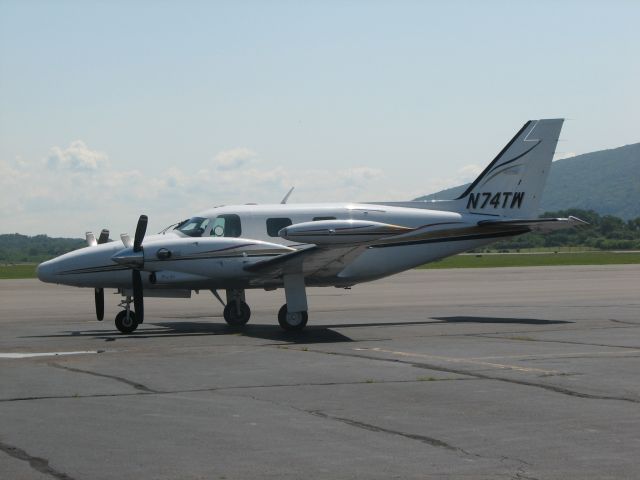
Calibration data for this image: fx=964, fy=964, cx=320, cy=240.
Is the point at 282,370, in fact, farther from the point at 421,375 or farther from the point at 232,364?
the point at 421,375

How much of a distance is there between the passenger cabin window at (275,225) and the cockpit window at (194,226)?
163 cm

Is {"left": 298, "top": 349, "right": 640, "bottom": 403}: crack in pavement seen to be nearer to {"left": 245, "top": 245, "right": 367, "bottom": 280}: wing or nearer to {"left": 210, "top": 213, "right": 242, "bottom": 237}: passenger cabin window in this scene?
{"left": 245, "top": 245, "right": 367, "bottom": 280}: wing

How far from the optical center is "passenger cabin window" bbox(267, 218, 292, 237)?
25002 millimetres

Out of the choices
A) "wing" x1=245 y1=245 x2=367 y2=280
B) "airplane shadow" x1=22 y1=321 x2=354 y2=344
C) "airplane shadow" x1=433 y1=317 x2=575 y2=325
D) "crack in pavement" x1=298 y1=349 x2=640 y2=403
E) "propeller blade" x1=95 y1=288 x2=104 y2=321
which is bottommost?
"crack in pavement" x1=298 y1=349 x2=640 y2=403

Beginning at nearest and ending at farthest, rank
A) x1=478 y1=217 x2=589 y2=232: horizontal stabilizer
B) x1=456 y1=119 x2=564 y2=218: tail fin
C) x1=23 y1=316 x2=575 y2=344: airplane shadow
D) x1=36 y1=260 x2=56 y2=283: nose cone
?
x1=23 y1=316 x2=575 y2=344: airplane shadow, x1=36 y1=260 x2=56 y2=283: nose cone, x1=478 y1=217 x2=589 y2=232: horizontal stabilizer, x1=456 y1=119 x2=564 y2=218: tail fin

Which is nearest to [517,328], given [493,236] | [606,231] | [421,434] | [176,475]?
[493,236]

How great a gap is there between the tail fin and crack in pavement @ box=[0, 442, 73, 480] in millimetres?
19590

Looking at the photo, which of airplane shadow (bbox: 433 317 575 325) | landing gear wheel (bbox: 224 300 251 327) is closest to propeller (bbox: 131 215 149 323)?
landing gear wheel (bbox: 224 300 251 327)

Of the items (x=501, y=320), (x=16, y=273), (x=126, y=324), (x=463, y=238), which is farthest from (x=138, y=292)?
(x=16, y=273)

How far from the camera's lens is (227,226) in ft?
80.8

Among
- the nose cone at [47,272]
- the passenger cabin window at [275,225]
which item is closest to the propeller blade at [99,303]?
the nose cone at [47,272]

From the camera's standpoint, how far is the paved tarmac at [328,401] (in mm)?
8805

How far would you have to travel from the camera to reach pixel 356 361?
54.7 feet

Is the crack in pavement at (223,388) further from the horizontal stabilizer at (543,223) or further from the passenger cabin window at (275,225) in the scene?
the horizontal stabilizer at (543,223)
